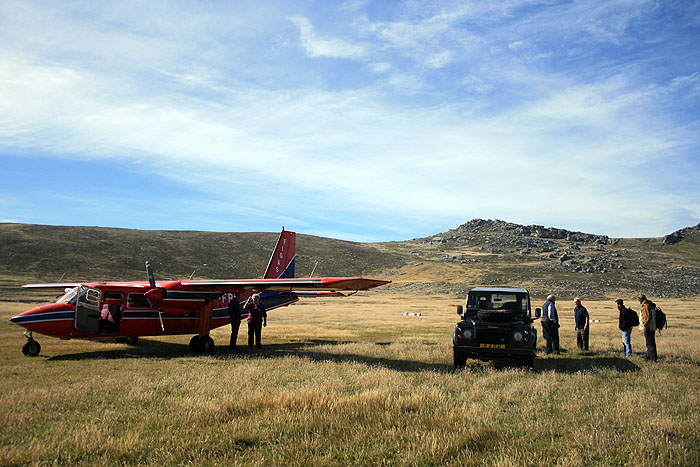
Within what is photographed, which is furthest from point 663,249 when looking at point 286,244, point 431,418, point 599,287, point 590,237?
point 431,418

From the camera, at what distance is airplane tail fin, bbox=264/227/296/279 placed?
2288 centimetres

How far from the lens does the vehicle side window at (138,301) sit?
16438mm

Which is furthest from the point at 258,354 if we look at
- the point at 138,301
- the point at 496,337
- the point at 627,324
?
the point at 627,324

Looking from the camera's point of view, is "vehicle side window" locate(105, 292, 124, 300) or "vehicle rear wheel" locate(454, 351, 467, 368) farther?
"vehicle side window" locate(105, 292, 124, 300)

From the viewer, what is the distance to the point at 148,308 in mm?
16719

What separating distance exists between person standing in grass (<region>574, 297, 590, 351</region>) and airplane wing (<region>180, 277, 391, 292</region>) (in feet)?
25.9

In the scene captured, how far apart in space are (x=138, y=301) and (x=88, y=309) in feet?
5.31

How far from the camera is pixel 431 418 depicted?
24.7 ft

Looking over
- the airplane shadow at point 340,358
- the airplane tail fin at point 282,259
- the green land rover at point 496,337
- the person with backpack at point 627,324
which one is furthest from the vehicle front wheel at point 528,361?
the airplane tail fin at point 282,259

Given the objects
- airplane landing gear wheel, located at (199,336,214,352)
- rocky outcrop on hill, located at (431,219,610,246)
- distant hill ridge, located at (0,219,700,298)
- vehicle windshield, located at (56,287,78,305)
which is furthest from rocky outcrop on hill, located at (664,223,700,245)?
vehicle windshield, located at (56,287,78,305)

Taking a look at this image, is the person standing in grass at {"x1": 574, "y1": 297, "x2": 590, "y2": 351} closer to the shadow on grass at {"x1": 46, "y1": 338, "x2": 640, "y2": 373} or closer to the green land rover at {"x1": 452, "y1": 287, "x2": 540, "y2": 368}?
the shadow on grass at {"x1": 46, "y1": 338, "x2": 640, "y2": 373}

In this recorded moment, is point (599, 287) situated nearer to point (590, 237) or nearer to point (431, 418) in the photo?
point (431, 418)

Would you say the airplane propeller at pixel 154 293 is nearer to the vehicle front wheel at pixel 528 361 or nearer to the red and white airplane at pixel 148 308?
the red and white airplane at pixel 148 308

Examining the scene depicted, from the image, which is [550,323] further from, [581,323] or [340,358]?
[340,358]
